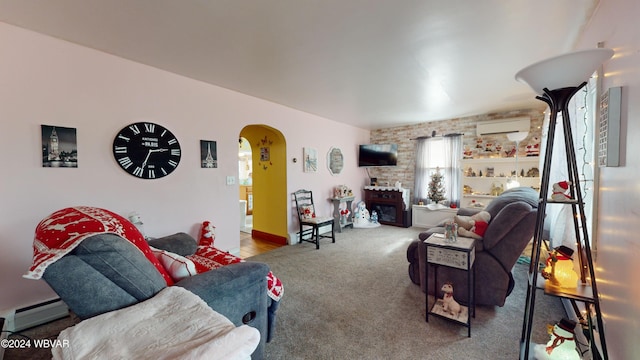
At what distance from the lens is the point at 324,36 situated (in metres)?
2.05

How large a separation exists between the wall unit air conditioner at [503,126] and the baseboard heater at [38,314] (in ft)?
21.0

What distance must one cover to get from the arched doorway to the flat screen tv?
7.94ft

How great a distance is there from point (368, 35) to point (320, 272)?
8.61 feet

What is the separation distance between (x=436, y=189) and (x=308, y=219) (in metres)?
Result: 2.94

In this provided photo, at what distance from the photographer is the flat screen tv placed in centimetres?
582

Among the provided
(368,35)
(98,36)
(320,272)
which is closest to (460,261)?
(320,272)

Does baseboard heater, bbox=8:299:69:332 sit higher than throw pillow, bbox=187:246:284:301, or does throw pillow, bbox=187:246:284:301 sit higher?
throw pillow, bbox=187:246:284:301

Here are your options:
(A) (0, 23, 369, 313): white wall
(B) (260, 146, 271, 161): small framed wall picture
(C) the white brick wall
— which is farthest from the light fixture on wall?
(A) (0, 23, 369, 313): white wall

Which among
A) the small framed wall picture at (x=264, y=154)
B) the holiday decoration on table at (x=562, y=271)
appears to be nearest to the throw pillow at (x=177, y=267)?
the holiday decoration on table at (x=562, y=271)

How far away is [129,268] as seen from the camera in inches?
45.5

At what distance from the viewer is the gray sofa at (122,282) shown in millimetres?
1030

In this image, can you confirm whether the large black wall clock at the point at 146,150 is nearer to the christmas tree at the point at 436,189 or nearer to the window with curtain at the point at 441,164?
the christmas tree at the point at 436,189

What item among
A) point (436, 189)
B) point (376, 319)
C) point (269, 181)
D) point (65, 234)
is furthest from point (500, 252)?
point (269, 181)

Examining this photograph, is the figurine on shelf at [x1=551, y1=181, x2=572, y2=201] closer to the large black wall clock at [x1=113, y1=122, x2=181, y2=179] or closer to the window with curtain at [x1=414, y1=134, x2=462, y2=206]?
the large black wall clock at [x1=113, y1=122, x2=181, y2=179]
